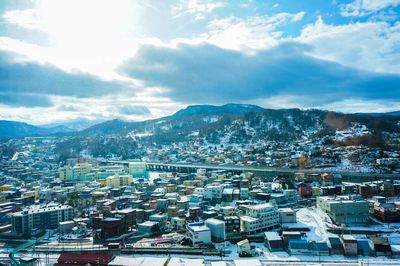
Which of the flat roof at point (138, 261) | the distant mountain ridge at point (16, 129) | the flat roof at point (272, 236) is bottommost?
the flat roof at point (138, 261)

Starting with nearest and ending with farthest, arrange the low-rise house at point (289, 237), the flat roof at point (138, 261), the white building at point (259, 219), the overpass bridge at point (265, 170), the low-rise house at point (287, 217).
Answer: the flat roof at point (138, 261) → the low-rise house at point (289, 237) → the white building at point (259, 219) → the low-rise house at point (287, 217) → the overpass bridge at point (265, 170)

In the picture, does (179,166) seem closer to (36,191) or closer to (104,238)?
(36,191)

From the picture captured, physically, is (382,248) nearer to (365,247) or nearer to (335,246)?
(365,247)

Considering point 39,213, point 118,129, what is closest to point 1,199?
point 39,213

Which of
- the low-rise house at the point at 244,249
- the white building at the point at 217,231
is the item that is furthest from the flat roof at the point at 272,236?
the white building at the point at 217,231

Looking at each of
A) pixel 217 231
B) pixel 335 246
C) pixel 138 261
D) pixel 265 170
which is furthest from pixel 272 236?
pixel 265 170

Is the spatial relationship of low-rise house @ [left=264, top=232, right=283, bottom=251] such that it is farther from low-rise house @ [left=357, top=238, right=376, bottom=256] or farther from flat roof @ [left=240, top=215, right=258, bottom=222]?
low-rise house @ [left=357, top=238, right=376, bottom=256]

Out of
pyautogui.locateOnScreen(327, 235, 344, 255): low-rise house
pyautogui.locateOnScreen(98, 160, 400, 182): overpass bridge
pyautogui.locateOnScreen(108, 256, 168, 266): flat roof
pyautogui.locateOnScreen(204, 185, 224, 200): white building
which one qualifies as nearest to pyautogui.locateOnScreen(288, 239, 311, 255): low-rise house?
pyautogui.locateOnScreen(327, 235, 344, 255): low-rise house

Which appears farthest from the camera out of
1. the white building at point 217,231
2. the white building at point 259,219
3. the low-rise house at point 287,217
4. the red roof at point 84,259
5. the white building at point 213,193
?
the white building at point 213,193

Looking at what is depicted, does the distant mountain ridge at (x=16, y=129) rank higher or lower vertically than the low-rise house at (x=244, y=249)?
higher

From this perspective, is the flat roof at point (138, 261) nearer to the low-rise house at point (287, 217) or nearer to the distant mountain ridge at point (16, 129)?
the low-rise house at point (287, 217)

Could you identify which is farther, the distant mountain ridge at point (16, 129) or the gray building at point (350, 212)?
the distant mountain ridge at point (16, 129)
